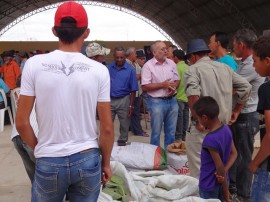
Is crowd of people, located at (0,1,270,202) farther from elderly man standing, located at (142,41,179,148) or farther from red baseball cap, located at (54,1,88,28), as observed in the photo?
elderly man standing, located at (142,41,179,148)

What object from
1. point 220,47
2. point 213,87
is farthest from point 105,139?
point 220,47

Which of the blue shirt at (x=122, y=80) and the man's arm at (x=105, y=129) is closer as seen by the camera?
the man's arm at (x=105, y=129)

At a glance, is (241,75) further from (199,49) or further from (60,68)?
(60,68)

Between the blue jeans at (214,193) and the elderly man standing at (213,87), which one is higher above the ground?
the elderly man standing at (213,87)

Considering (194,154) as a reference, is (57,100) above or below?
above

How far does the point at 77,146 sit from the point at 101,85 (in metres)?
0.33

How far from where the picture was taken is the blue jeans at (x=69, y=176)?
1875 mm

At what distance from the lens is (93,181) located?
1964 mm

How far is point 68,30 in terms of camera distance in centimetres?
192

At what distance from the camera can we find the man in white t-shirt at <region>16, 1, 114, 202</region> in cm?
185

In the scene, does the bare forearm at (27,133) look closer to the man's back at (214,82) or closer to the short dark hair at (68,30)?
the short dark hair at (68,30)

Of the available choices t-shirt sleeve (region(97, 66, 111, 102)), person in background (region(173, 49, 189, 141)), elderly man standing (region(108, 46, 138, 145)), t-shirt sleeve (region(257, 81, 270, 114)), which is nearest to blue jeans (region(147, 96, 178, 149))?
elderly man standing (region(108, 46, 138, 145))

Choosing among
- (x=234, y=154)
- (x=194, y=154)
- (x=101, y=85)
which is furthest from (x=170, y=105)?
(x=101, y=85)

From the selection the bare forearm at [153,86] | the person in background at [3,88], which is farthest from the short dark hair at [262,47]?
the person in background at [3,88]
